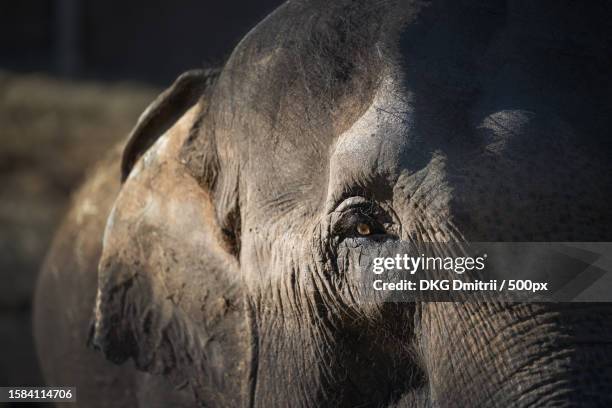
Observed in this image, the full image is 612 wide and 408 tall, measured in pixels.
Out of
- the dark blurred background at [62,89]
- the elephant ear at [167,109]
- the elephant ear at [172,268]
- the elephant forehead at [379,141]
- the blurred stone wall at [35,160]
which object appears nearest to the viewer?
the elephant forehead at [379,141]

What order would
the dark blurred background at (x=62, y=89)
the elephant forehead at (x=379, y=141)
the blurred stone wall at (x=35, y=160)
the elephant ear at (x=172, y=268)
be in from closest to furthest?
the elephant forehead at (x=379, y=141) → the elephant ear at (x=172, y=268) → the blurred stone wall at (x=35, y=160) → the dark blurred background at (x=62, y=89)

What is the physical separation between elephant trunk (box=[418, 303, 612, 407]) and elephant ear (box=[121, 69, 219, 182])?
3.26 ft

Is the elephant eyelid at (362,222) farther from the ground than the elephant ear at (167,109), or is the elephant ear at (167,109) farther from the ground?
the elephant ear at (167,109)

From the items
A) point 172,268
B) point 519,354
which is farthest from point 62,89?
point 519,354

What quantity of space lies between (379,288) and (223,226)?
56cm

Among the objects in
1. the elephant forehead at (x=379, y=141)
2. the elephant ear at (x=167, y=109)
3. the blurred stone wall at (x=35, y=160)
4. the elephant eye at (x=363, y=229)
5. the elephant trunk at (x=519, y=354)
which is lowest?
the elephant trunk at (x=519, y=354)

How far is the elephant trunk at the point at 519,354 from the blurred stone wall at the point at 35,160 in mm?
3269

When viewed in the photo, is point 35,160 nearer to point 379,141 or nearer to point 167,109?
point 167,109

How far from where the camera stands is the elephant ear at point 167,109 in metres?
2.72

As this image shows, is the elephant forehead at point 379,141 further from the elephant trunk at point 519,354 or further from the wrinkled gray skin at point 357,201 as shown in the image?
the elephant trunk at point 519,354

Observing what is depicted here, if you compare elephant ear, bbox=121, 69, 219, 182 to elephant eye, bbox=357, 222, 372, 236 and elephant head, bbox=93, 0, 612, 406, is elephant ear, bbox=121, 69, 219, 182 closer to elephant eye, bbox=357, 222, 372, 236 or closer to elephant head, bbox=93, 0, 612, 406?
elephant head, bbox=93, 0, 612, 406

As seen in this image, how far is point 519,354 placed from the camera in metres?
1.83

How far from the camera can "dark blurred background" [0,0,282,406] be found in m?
5.93

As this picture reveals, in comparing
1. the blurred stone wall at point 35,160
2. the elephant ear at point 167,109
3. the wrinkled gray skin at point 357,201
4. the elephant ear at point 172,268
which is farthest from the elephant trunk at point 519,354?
the blurred stone wall at point 35,160
